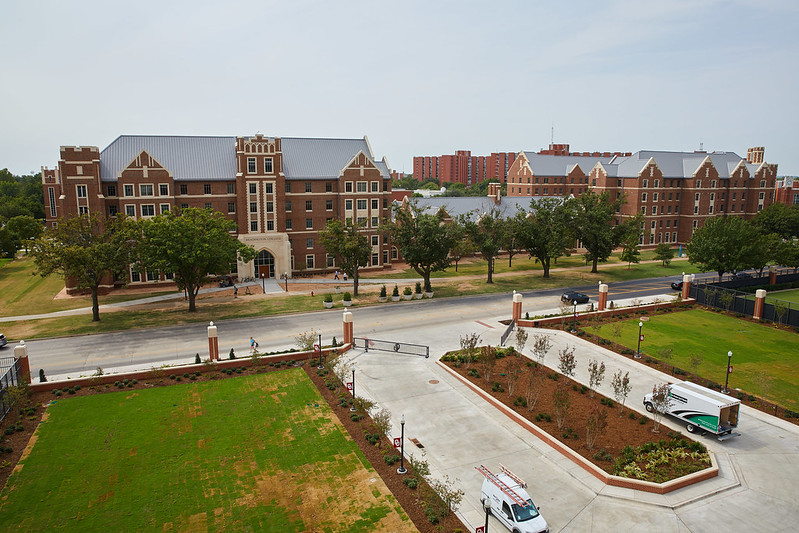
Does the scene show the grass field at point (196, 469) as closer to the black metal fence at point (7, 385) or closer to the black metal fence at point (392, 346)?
the black metal fence at point (7, 385)

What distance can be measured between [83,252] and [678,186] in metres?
98.2

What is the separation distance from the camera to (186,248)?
50219mm

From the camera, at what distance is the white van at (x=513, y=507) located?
19.5 m

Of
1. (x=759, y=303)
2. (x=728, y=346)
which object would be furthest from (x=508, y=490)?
(x=759, y=303)

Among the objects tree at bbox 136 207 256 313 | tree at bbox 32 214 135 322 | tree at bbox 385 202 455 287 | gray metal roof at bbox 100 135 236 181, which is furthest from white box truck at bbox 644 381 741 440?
gray metal roof at bbox 100 135 236 181

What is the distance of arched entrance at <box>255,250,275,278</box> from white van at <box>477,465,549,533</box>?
54463 mm

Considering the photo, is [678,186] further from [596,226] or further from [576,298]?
[576,298]

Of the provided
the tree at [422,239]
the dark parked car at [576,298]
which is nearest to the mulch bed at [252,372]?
the tree at [422,239]

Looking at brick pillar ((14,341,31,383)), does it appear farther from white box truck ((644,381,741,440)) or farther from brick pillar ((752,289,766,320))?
brick pillar ((752,289,766,320))

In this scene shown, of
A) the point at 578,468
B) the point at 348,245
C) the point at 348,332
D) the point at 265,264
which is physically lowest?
the point at 578,468

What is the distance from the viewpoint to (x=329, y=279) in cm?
7162

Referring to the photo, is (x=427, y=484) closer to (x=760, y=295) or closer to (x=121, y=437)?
(x=121, y=437)

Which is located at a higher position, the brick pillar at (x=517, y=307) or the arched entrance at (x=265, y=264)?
the arched entrance at (x=265, y=264)

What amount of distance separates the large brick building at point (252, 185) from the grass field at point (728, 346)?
35670 mm
